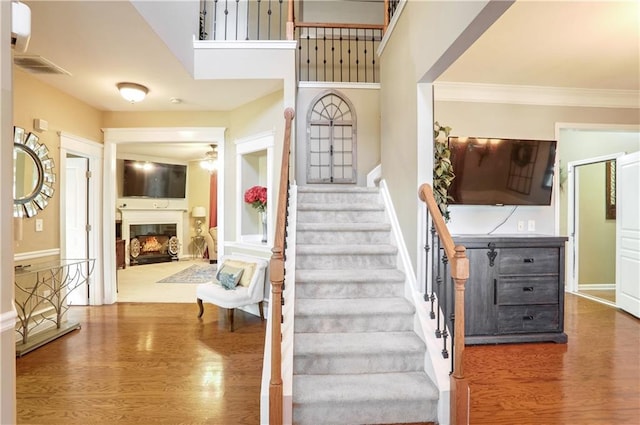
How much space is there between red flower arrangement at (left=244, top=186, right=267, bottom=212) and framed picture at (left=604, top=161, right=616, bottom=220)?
18.0 feet

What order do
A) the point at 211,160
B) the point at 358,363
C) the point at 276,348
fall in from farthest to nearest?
the point at 211,160 → the point at 358,363 → the point at 276,348

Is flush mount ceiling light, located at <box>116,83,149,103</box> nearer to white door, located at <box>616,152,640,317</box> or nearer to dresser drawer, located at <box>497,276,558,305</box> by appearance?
dresser drawer, located at <box>497,276,558,305</box>

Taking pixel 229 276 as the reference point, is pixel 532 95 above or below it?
above

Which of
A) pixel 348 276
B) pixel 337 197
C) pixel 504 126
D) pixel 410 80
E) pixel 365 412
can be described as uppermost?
pixel 410 80

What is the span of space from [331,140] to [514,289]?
9.81 feet

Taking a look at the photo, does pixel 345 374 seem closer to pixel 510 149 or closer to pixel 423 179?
pixel 423 179

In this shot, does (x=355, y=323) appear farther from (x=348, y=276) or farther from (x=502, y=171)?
(x=502, y=171)

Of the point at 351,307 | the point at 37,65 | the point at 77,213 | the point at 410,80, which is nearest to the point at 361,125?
the point at 410,80

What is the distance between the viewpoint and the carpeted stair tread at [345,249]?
2906mm

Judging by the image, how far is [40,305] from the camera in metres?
3.54

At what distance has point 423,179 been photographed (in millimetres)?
2457

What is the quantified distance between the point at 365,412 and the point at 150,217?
24.3 feet

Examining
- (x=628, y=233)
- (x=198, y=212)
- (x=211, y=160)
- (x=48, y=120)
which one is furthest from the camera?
(x=198, y=212)

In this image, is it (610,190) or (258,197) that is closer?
(258,197)
